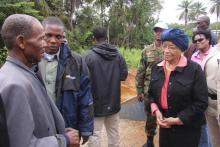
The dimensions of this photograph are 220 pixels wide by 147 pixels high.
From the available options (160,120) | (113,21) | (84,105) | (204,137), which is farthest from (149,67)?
(113,21)

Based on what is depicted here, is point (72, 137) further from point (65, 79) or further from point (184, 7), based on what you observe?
point (184, 7)

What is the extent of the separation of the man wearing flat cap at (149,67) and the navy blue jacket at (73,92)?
204 centimetres

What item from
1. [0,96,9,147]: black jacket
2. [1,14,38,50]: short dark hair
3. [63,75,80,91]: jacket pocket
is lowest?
[63,75,80,91]: jacket pocket

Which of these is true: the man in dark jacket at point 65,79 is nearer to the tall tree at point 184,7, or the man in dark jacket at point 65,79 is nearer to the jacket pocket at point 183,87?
the jacket pocket at point 183,87

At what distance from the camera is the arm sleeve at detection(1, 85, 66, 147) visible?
1.83 m

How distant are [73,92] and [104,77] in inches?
62.2

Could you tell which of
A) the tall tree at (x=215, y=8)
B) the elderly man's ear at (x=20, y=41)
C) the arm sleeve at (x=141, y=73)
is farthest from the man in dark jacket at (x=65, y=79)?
the tall tree at (x=215, y=8)

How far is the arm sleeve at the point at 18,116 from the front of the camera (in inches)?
72.0

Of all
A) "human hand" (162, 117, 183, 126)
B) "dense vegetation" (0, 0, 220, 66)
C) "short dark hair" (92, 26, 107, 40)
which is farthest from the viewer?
"dense vegetation" (0, 0, 220, 66)

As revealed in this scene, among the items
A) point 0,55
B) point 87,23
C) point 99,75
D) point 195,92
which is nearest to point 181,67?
point 195,92

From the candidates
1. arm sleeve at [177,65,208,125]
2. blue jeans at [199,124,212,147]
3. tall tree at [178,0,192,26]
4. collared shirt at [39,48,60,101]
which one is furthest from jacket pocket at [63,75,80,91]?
tall tree at [178,0,192,26]

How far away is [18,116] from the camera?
1837mm

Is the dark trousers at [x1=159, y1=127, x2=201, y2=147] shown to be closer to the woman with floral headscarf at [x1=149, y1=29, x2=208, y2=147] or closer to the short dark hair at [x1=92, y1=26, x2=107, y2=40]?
the woman with floral headscarf at [x1=149, y1=29, x2=208, y2=147]

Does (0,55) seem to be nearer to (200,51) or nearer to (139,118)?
(139,118)
